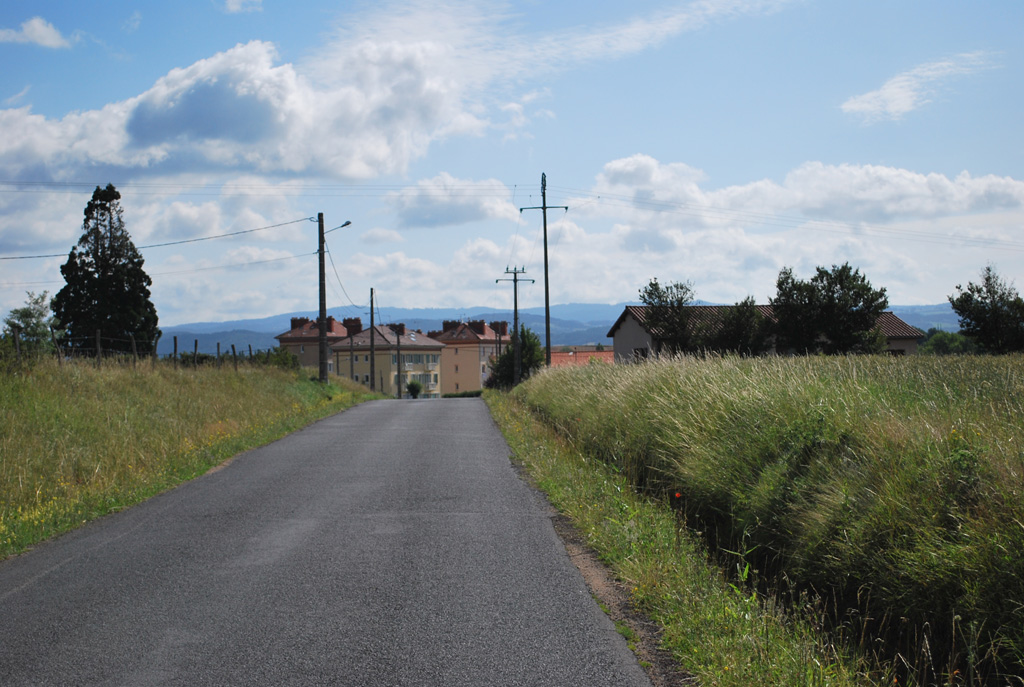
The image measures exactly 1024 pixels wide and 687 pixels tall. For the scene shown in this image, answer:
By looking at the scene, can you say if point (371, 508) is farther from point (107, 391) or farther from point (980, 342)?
point (980, 342)

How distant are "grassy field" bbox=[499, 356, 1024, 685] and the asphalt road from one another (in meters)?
1.11

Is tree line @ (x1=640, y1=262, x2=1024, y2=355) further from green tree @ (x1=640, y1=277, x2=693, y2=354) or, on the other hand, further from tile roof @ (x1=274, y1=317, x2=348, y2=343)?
tile roof @ (x1=274, y1=317, x2=348, y2=343)

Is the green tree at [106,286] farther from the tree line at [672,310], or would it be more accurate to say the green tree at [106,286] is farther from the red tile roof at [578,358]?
the red tile roof at [578,358]

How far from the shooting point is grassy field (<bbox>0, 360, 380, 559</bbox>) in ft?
30.3

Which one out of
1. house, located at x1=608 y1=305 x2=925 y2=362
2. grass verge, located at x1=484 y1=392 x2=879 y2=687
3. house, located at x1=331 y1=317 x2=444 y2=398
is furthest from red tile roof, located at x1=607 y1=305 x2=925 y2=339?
house, located at x1=331 y1=317 x2=444 y2=398

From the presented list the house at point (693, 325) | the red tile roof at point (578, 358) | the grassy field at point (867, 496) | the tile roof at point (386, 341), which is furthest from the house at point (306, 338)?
the grassy field at point (867, 496)

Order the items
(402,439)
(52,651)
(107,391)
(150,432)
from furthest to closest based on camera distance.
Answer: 1. (402,439)
2. (107,391)
3. (150,432)
4. (52,651)

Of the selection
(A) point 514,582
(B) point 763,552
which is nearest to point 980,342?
(B) point 763,552

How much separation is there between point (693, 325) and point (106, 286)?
126 feet

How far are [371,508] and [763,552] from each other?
4340 mm

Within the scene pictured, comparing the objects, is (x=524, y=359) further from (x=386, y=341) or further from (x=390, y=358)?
(x=386, y=341)

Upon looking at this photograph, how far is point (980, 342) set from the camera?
140ft

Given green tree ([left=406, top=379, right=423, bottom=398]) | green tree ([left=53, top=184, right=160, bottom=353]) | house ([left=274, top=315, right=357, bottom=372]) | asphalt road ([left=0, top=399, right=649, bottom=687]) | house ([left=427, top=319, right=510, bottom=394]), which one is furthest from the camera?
house ([left=427, top=319, right=510, bottom=394])

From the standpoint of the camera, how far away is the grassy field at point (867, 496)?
4.78 meters
